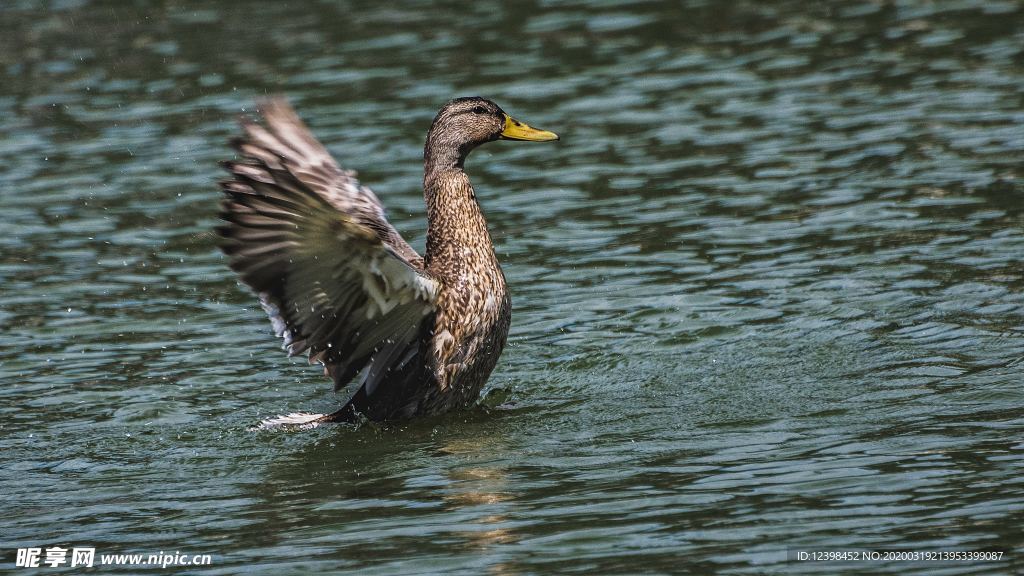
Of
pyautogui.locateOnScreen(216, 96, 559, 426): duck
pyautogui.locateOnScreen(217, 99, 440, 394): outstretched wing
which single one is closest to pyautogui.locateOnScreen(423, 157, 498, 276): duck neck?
pyautogui.locateOnScreen(216, 96, 559, 426): duck

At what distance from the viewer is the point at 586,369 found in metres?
8.88

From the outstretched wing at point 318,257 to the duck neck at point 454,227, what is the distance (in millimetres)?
141

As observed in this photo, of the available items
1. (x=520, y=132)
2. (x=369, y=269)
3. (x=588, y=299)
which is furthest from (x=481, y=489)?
(x=588, y=299)

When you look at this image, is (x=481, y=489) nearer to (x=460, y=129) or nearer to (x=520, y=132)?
(x=460, y=129)

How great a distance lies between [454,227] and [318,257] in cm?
112

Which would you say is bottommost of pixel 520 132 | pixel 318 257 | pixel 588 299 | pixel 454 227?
pixel 588 299

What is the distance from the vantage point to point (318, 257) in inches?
286

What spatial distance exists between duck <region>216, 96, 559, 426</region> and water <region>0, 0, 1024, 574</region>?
29cm

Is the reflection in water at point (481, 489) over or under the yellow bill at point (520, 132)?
under

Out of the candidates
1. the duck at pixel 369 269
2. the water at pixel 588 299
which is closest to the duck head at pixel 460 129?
the duck at pixel 369 269

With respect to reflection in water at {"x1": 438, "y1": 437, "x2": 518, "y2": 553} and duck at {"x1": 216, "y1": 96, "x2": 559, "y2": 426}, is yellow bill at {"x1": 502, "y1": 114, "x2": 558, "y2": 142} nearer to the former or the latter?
duck at {"x1": 216, "y1": 96, "x2": 559, "y2": 426}

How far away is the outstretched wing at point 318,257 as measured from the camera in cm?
709

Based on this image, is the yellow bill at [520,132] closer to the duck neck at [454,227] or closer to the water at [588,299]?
the duck neck at [454,227]

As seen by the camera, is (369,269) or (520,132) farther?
(520,132)
